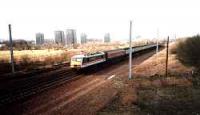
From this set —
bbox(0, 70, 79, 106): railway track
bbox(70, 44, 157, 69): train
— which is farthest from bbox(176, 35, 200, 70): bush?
bbox(0, 70, 79, 106): railway track

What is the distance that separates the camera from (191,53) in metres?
27.5

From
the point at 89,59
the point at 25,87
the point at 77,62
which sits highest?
the point at 89,59

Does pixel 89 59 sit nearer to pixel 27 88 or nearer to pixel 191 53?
pixel 191 53

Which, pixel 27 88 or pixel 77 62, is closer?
pixel 27 88

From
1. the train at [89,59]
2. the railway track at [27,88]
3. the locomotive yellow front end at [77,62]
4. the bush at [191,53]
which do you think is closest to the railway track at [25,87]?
the railway track at [27,88]

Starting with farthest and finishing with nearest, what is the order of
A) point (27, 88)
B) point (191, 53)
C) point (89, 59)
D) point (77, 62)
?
point (89, 59) < point (77, 62) < point (191, 53) < point (27, 88)

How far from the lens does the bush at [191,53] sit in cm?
2694

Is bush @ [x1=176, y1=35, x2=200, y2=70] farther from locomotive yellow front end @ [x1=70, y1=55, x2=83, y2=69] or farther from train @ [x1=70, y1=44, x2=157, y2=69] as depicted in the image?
locomotive yellow front end @ [x1=70, y1=55, x2=83, y2=69]

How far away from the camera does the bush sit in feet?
88.4

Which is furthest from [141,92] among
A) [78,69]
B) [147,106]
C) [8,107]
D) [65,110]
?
[78,69]

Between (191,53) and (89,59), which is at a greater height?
(191,53)

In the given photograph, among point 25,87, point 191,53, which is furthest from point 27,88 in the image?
point 191,53

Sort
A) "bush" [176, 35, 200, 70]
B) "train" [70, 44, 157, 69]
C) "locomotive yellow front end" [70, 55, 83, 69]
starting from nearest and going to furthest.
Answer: "bush" [176, 35, 200, 70] < "locomotive yellow front end" [70, 55, 83, 69] < "train" [70, 44, 157, 69]

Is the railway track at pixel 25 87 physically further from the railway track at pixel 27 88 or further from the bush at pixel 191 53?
the bush at pixel 191 53
